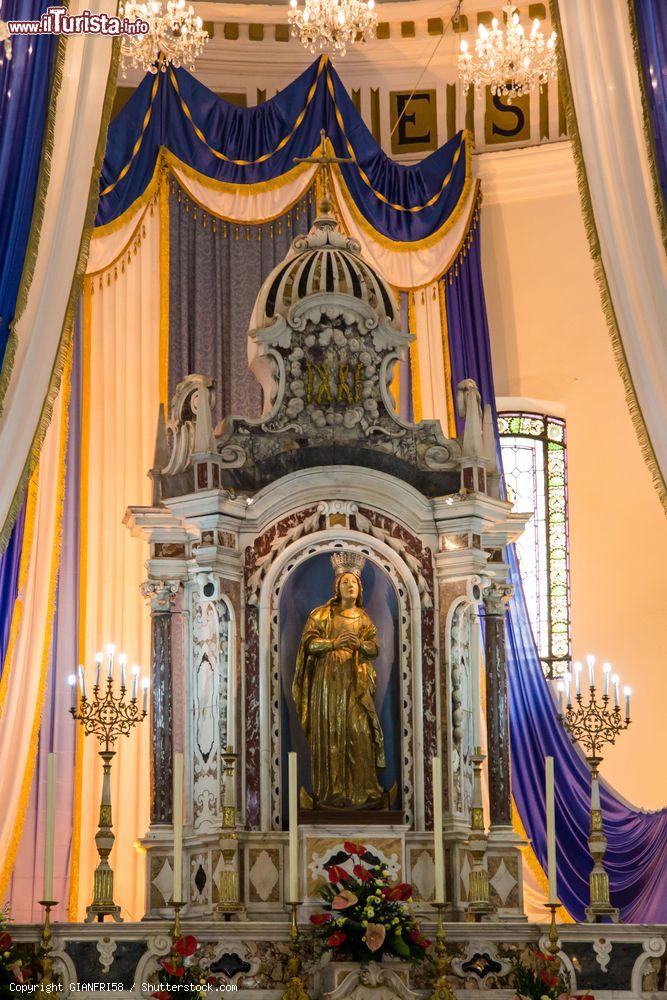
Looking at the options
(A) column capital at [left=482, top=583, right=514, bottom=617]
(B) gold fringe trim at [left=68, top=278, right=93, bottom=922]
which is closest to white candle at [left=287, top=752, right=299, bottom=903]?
(A) column capital at [left=482, top=583, right=514, bottom=617]

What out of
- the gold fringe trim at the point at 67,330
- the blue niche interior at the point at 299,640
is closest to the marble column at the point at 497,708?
the blue niche interior at the point at 299,640

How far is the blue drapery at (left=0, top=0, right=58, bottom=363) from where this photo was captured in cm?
886

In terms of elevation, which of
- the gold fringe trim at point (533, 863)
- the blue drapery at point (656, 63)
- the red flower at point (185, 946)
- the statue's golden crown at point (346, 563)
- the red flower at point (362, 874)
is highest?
the blue drapery at point (656, 63)

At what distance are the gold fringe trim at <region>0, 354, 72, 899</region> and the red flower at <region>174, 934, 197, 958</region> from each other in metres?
3.39

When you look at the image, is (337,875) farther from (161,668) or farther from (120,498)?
(120,498)

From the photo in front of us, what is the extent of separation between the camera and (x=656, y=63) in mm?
9250

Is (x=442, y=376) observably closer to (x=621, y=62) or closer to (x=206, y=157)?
(x=206, y=157)

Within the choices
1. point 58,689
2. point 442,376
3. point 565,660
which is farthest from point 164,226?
point 565,660

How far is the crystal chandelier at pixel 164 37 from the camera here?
12.8 m

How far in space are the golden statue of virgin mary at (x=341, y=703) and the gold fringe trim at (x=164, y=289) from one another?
3.37 m

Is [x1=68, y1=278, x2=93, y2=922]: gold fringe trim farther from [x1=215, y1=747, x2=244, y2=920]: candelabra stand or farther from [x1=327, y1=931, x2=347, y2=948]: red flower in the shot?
[x1=327, y1=931, x2=347, y2=948]: red flower

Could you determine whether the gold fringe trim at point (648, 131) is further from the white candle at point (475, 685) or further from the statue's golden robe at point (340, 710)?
the statue's golden robe at point (340, 710)

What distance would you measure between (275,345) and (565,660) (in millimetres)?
4169

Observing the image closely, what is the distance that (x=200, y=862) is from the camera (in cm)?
991
